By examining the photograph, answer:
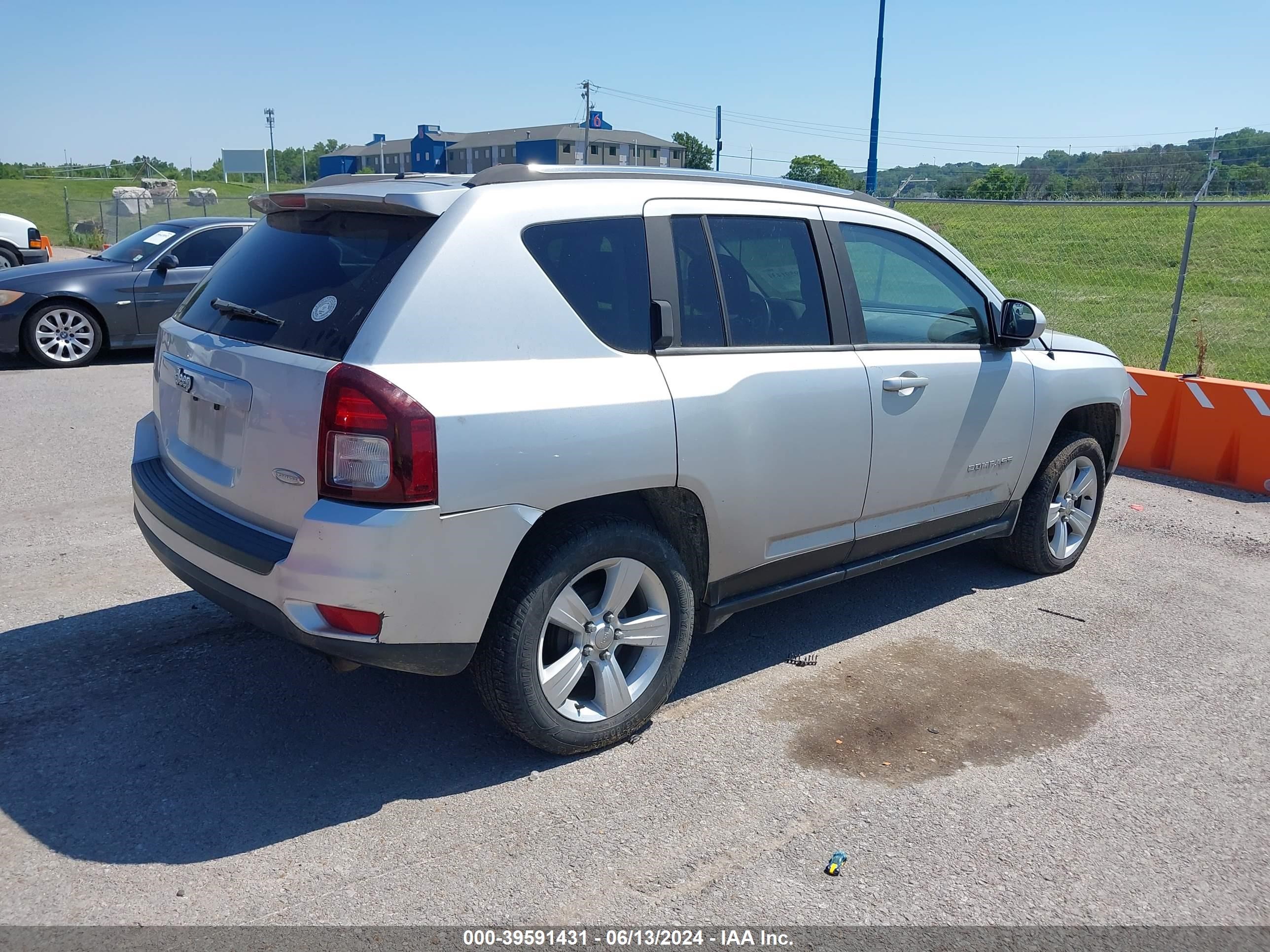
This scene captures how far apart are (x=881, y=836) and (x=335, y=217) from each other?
2.75m

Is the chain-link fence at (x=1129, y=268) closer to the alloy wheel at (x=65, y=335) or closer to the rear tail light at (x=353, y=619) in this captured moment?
the alloy wheel at (x=65, y=335)

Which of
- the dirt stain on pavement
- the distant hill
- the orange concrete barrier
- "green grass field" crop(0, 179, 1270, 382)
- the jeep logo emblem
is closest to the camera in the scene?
the dirt stain on pavement

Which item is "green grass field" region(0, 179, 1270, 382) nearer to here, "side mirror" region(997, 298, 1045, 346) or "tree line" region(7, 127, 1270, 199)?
"tree line" region(7, 127, 1270, 199)

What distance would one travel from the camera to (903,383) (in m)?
4.51

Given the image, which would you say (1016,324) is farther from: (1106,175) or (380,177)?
(1106,175)

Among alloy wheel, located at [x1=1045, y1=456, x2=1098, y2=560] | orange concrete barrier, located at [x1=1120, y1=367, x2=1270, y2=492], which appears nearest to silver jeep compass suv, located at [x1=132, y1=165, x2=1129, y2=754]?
alloy wheel, located at [x1=1045, y1=456, x2=1098, y2=560]

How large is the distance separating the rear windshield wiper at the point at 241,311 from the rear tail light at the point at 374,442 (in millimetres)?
542

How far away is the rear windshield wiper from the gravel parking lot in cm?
147

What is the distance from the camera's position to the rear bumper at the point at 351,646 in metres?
3.19

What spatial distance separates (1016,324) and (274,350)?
11.3ft

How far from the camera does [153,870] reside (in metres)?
2.99

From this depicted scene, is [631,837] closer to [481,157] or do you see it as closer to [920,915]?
[920,915]

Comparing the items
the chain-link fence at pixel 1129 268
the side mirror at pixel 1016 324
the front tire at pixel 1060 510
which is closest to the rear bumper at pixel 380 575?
the side mirror at pixel 1016 324

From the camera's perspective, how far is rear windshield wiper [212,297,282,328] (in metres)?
3.50
